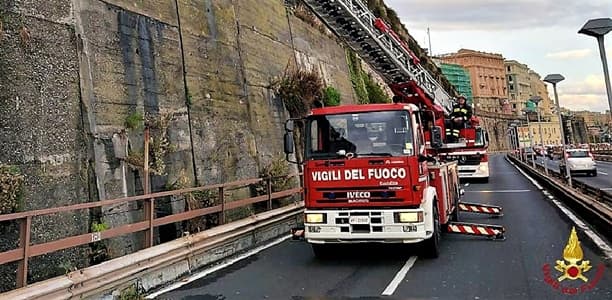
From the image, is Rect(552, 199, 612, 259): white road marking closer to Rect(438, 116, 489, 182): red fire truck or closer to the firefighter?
the firefighter

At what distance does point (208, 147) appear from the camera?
491 inches

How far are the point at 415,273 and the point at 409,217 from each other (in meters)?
0.88

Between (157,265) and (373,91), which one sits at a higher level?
(373,91)

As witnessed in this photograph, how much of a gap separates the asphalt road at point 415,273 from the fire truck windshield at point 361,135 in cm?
185

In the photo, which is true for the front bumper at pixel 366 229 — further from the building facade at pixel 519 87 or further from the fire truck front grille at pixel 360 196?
the building facade at pixel 519 87

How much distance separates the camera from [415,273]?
800cm

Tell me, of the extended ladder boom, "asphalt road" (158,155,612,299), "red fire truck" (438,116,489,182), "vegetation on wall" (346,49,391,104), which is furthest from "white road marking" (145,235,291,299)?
"red fire truck" (438,116,489,182)

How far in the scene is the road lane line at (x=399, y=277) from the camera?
22.8ft

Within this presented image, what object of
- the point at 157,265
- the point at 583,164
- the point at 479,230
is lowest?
the point at 479,230

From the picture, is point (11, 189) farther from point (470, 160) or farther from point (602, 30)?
point (470, 160)

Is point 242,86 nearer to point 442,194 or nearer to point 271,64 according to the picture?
point 271,64

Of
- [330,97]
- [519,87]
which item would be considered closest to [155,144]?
[330,97]

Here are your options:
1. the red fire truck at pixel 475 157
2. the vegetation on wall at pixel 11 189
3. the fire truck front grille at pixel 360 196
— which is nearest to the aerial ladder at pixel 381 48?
the red fire truck at pixel 475 157

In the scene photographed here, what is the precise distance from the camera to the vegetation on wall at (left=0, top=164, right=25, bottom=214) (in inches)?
285
